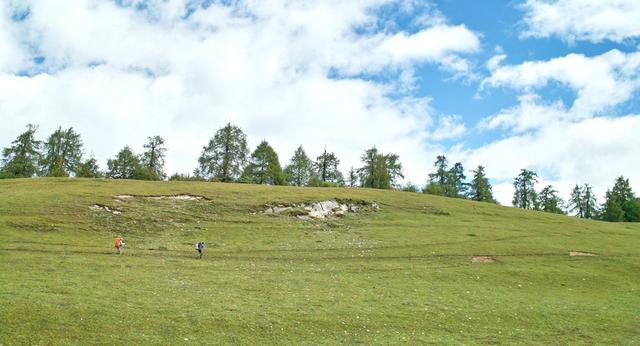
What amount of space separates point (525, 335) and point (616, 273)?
30.3m

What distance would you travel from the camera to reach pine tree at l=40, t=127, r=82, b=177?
123938 mm

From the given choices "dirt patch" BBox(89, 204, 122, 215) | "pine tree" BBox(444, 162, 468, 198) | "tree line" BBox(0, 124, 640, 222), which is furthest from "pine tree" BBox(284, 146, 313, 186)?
"dirt patch" BBox(89, 204, 122, 215)

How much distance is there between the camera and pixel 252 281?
124 ft

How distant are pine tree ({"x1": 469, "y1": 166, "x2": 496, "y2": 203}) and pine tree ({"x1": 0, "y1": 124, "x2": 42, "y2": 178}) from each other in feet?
392

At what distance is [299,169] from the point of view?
468 feet

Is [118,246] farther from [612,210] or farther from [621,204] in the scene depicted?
[621,204]

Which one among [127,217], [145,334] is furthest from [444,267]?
[127,217]

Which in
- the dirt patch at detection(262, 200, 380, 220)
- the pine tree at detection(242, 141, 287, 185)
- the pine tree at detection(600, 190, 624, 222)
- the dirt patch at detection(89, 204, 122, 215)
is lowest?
the dirt patch at detection(89, 204, 122, 215)

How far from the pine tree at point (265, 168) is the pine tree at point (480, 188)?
58.6 metres

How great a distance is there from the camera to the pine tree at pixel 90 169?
11572cm

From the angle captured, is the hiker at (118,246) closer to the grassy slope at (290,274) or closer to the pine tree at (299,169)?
the grassy slope at (290,274)

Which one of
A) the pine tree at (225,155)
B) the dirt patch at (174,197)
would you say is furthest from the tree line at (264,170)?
the dirt patch at (174,197)

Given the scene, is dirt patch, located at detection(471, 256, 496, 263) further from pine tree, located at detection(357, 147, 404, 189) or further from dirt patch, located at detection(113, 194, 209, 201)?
pine tree, located at detection(357, 147, 404, 189)

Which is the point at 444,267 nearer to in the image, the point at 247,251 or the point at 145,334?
the point at 247,251
